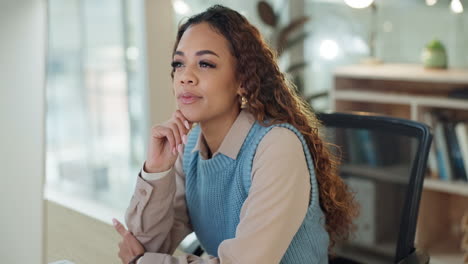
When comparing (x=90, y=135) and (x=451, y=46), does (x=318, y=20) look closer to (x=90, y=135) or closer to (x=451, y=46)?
(x=451, y=46)

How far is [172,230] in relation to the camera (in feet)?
4.61

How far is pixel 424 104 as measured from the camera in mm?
2682

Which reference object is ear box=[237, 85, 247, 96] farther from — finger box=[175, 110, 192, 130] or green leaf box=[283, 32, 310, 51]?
green leaf box=[283, 32, 310, 51]

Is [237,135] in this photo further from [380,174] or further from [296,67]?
[296,67]

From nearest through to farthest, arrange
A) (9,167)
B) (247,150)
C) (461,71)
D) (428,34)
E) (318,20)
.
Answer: (9,167)
(247,150)
(461,71)
(428,34)
(318,20)

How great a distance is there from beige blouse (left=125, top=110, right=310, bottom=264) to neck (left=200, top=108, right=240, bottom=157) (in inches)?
1.0

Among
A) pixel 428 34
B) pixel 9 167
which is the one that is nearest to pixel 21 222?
pixel 9 167

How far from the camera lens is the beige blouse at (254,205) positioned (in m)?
1.12

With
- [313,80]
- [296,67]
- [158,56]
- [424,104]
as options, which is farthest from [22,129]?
[313,80]

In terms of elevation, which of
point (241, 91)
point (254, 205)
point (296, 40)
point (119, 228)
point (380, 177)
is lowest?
point (380, 177)

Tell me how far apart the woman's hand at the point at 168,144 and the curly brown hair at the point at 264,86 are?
0.16 m

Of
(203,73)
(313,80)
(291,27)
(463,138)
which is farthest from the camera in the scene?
(313,80)

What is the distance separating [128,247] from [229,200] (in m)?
0.24

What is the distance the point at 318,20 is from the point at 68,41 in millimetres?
1453
